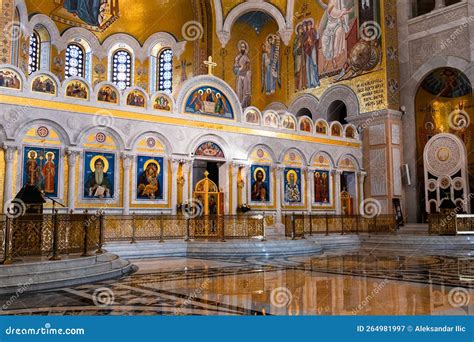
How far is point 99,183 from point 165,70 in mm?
13190

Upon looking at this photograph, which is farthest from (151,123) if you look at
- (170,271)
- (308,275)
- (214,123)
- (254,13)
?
(254,13)

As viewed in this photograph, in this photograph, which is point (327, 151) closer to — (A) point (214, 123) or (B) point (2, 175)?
(A) point (214, 123)

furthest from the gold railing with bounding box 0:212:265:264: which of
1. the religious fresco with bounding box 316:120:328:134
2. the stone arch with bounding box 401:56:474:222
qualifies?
the stone arch with bounding box 401:56:474:222

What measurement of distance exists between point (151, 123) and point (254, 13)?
44.9 ft

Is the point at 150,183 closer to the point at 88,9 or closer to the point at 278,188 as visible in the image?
the point at 278,188

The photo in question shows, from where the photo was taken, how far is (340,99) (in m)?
22.2

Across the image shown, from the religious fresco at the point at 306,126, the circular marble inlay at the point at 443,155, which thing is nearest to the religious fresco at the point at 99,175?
the religious fresco at the point at 306,126

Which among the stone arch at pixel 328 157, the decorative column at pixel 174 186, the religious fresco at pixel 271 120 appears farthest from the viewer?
the stone arch at pixel 328 157

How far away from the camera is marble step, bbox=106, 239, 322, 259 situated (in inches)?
465

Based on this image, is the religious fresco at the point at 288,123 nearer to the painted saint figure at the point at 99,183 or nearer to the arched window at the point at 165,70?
the painted saint figure at the point at 99,183

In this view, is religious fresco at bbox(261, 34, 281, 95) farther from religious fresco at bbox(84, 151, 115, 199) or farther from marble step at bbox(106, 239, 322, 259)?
marble step at bbox(106, 239, 322, 259)

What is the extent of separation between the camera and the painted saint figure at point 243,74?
2536 cm

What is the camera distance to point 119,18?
2389cm

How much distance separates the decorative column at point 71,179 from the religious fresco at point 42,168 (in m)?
0.30
